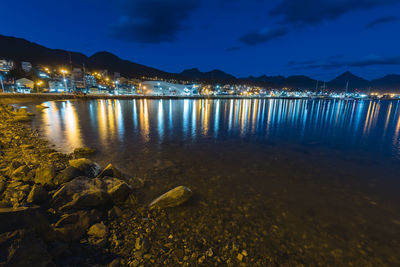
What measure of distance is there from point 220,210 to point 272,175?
4.44 meters

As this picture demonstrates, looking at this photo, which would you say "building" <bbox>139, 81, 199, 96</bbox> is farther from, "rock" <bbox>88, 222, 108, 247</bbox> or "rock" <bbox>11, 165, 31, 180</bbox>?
"rock" <bbox>88, 222, 108, 247</bbox>

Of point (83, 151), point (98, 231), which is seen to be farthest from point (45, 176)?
point (83, 151)

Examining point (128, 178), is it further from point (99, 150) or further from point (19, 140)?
point (19, 140)

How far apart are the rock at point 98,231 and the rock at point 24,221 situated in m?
0.89

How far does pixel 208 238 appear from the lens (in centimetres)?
498

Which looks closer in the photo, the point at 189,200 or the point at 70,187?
the point at 70,187

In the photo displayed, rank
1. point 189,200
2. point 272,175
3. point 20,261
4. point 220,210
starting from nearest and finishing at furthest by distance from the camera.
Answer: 1. point 20,261
2. point 220,210
3. point 189,200
4. point 272,175

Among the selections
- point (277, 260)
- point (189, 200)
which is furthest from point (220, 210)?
point (277, 260)

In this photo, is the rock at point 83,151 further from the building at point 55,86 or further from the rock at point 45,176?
the building at point 55,86

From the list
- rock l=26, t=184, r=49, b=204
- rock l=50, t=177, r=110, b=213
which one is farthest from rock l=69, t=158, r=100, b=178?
rock l=26, t=184, r=49, b=204

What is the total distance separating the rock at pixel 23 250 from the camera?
2941 mm

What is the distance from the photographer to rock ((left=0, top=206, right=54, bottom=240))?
10.9 feet

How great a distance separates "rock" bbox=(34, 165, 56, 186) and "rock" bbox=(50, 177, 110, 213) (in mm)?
1140

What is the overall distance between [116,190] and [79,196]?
1.06 m
